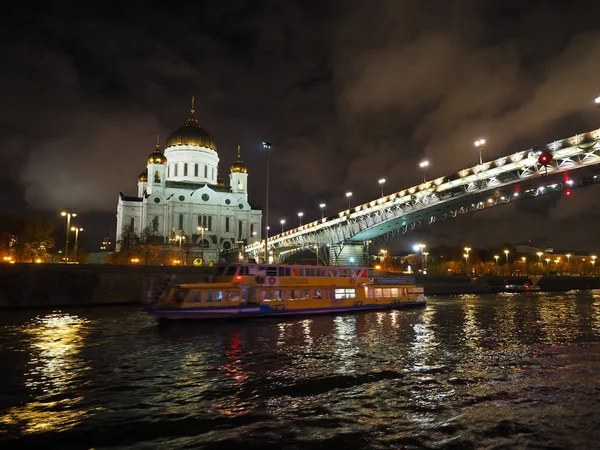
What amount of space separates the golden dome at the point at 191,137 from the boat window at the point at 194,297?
293 feet

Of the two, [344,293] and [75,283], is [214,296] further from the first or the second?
[75,283]

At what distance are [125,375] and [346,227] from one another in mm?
60625

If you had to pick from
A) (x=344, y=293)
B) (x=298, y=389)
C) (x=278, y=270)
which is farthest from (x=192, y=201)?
(x=298, y=389)

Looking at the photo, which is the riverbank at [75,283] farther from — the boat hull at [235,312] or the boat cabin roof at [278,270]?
the boat hull at [235,312]

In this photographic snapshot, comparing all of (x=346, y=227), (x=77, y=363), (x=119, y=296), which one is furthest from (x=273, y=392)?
(x=346, y=227)

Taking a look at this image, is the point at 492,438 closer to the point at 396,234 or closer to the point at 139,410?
the point at 139,410

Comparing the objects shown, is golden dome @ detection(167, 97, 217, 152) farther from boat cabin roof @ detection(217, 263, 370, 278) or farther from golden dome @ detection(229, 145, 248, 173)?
boat cabin roof @ detection(217, 263, 370, 278)

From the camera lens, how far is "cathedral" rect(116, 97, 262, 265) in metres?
103

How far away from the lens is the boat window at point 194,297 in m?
27.1

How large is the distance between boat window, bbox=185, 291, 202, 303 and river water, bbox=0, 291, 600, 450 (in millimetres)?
3631

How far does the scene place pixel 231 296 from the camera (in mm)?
29000

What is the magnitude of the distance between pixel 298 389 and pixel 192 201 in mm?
96872

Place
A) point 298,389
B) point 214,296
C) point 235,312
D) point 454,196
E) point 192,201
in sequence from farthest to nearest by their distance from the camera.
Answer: point 192,201, point 454,196, point 235,312, point 214,296, point 298,389

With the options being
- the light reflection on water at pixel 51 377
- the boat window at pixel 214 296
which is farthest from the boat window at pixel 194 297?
the light reflection on water at pixel 51 377
